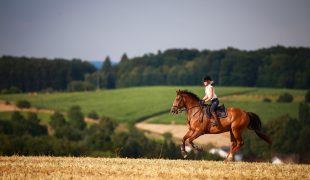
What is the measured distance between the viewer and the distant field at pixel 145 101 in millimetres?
113188

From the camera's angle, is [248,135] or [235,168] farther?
[248,135]

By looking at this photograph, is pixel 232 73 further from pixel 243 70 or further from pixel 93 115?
pixel 93 115

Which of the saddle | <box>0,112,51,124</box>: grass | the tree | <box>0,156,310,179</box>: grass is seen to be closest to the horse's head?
the saddle

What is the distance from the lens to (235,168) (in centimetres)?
1934

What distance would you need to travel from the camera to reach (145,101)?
136 m

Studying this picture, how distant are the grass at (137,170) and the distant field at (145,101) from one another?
3354 inches

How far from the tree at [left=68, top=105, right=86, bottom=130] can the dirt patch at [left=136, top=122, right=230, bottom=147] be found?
10174 mm

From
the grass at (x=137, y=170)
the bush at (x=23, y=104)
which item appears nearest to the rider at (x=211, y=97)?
the grass at (x=137, y=170)

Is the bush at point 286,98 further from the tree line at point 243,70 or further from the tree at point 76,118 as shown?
the tree at point 76,118

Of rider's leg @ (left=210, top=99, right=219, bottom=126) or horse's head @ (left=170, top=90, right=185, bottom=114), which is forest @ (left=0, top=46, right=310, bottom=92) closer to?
horse's head @ (left=170, top=90, right=185, bottom=114)

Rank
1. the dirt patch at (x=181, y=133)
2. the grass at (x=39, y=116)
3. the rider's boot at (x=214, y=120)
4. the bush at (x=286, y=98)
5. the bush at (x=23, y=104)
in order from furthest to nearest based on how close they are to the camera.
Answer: the bush at (x=23, y=104), the bush at (x=286, y=98), the grass at (x=39, y=116), the dirt patch at (x=181, y=133), the rider's boot at (x=214, y=120)

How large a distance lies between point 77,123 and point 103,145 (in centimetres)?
2858

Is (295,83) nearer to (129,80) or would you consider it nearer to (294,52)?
(294,52)

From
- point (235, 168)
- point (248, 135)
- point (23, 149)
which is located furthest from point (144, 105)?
point (235, 168)
